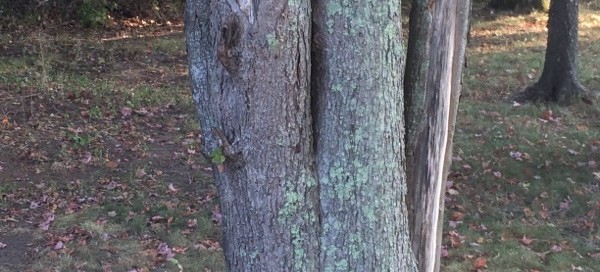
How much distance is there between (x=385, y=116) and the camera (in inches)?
112

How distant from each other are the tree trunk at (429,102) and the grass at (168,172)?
2.90 metres

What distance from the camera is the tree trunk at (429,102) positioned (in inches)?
134

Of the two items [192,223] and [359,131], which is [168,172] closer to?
[192,223]

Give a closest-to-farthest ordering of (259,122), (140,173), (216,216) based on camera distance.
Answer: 1. (259,122)
2. (216,216)
3. (140,173)

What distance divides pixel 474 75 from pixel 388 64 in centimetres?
1004

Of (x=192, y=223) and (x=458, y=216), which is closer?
(x=192, y=223)

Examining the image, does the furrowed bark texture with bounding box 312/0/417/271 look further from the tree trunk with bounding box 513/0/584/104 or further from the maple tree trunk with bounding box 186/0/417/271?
the tree trunk with bounding box 513/0/584/104

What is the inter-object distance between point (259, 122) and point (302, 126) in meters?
0.17

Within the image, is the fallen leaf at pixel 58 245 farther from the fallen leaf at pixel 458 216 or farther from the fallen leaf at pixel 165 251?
the fallen leaf at pixel 458 216

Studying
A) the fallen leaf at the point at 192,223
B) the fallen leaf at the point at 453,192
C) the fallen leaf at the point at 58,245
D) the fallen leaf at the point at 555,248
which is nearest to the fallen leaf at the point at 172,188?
the fallen leaf at the point at 192,223

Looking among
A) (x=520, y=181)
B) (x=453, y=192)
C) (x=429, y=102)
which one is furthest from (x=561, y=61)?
(x=429, y=102)

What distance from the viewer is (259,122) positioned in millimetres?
2748

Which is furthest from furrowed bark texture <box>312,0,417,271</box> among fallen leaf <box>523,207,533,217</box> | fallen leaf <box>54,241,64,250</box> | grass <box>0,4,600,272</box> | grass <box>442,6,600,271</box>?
fallen leaf <box>523,207,533,217</box>

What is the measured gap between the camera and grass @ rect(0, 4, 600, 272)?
21.0 ft
